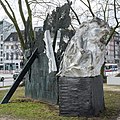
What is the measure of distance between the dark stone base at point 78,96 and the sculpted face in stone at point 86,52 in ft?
0.90

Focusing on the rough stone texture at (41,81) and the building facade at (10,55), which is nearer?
the rough stone texture at (41,81)

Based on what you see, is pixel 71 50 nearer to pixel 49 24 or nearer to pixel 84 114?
pixel 84 114

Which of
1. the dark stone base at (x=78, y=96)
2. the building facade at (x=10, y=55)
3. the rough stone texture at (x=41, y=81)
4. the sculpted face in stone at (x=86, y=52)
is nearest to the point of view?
the dark stone base at (x=78, y=96)

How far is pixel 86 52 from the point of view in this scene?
1051 cm

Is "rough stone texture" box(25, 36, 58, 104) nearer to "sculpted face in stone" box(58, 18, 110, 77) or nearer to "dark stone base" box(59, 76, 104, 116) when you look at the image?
"sculpted face in stone" box(58, 18, 110, 77)

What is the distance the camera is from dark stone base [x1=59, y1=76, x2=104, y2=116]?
9875 mm

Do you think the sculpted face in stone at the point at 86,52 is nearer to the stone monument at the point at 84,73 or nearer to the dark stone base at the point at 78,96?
the stone monument at the point at 84,73

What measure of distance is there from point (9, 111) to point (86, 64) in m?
3.10

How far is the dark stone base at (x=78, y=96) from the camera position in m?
9.88

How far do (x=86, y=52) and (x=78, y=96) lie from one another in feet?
4.95

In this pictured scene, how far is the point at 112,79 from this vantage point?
27766mm

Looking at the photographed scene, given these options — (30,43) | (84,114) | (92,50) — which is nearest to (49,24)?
(30,43)

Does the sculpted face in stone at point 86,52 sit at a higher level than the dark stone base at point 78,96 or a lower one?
higher

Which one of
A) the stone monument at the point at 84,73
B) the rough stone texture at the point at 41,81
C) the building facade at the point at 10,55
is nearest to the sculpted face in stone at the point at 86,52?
the stone monument at the point at 84,73
